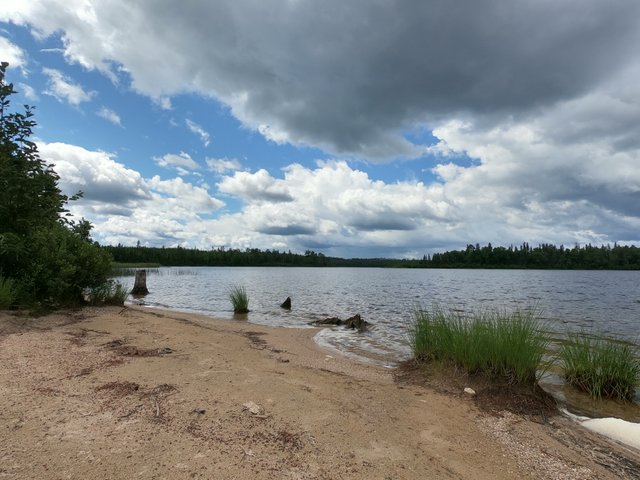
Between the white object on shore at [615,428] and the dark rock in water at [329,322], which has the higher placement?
the white object on shore at [615,428]

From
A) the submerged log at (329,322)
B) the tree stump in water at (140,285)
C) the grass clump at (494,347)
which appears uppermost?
the grass clump at (494,347)

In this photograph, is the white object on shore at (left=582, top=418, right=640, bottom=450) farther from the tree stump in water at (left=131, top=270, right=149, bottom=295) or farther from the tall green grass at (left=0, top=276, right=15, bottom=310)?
the tree stump in water at (left=131, top=270, right=149, bottom=295)

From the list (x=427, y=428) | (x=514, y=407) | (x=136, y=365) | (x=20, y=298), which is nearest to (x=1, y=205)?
(x=20, y=298)

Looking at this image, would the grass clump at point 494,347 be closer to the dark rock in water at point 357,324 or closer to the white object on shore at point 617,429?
the white object on shore at point 617,429

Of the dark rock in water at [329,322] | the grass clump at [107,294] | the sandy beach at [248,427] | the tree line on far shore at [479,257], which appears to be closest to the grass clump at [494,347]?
the sandy beach at [248,427]

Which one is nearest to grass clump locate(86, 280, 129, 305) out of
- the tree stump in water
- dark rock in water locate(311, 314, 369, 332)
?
dark rock in water locate(311, 314, 369, 332)

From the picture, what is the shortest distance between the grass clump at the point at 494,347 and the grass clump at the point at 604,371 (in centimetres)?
124

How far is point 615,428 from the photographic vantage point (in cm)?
580

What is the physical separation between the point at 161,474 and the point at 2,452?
152 cm

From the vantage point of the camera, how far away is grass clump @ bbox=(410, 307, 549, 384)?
6750mm

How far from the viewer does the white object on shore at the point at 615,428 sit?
18.0 ft

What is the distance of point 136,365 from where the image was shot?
6.55 meters

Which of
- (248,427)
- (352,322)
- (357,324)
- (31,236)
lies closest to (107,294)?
(31,236)

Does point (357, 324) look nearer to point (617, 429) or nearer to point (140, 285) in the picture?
point (617, 429)
